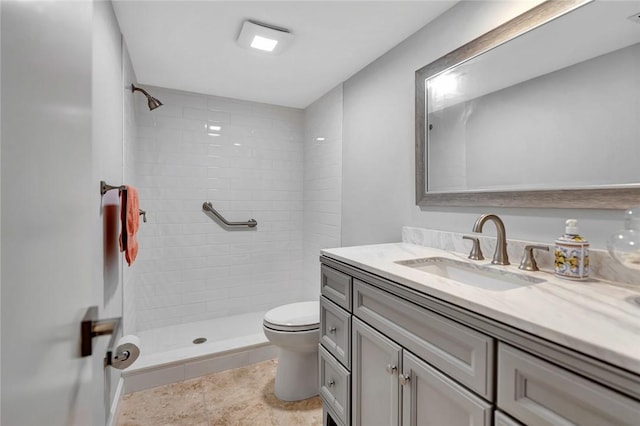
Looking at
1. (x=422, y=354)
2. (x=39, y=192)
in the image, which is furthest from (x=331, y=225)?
(x=39, y=192)

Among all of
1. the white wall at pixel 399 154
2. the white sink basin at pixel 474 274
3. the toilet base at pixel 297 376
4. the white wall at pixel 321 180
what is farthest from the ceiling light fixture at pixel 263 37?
the toilet base at pixel 297 376

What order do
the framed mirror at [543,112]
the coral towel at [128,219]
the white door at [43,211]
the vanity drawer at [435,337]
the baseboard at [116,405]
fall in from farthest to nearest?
the baseboard at [116,405] < the coral towel at [128,219] < the framed mirror at [543,112] < the vanity drawer at [435,337] < the white door at [43,211]

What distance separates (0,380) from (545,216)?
57.4 inches

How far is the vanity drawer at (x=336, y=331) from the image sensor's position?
1.31m

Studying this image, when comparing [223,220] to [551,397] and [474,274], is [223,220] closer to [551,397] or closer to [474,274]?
[474,274]

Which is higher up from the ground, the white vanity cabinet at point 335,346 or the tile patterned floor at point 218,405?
the white vanity cabinet at point 335,346

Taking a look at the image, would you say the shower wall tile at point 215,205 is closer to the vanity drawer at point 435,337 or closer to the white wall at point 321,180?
the white wall at point 321,180

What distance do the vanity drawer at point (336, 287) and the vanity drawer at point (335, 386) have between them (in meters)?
0.28

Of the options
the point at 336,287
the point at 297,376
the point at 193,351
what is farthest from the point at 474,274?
the point at 193,351

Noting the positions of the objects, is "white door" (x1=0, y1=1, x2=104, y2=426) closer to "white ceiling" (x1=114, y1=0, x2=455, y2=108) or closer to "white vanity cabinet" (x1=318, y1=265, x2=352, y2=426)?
"white vanity cabinet" (x1=318, y1=265, x2=352, y2=426)

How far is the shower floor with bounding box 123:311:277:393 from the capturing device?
6.57ft

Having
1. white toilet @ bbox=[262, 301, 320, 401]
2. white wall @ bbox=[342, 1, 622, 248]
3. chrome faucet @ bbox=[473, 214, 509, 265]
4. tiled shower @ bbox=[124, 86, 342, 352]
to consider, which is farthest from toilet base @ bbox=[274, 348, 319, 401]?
chrome faucet @ bbox=[473, 214, 509, 265]

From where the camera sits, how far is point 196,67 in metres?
2.23

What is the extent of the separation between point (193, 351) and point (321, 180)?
1696 millimetres
